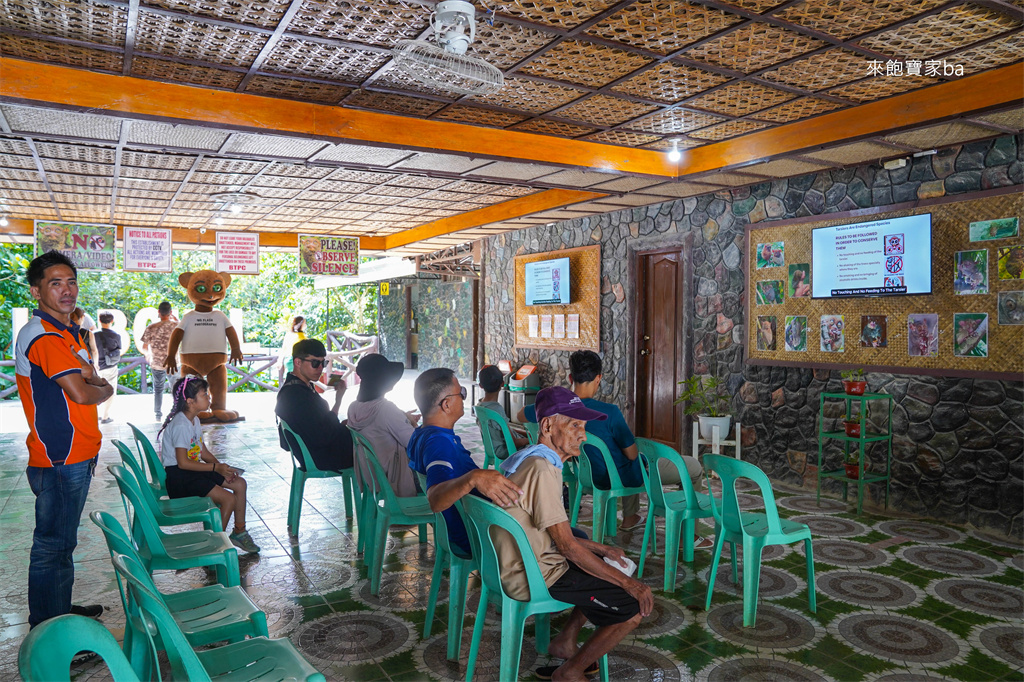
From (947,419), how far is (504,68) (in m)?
3.93

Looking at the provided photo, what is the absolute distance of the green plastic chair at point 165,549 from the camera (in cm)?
261

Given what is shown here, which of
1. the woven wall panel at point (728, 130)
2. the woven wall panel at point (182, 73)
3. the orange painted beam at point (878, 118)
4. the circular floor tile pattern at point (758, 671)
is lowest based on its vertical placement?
the circular floor tile pattern at point (758, 671)

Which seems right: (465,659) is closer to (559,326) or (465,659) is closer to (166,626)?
(166,626)

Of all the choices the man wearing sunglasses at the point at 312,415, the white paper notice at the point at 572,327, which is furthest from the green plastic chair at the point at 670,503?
the white paper notice at the point at 572,327

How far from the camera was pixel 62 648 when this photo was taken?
1.27m

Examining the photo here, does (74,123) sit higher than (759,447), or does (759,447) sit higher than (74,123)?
(74,123)

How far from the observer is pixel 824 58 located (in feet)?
12.7

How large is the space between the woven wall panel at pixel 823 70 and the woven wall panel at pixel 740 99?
155 millimetres

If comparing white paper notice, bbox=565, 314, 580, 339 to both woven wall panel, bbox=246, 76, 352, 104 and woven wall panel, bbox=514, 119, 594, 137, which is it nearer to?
woven wall panel, bbox=514, 119, 594, 137

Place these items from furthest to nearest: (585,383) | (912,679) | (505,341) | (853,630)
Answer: (505,341) < (585,383) < (853,630) < (912,679)

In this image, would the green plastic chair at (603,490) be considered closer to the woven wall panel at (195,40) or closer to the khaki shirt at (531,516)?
the khaki shirt at (531,516)

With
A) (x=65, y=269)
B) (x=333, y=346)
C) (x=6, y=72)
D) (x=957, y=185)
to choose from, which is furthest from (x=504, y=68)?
(x=333, y=346)

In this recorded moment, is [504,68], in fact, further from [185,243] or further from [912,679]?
[185,243]

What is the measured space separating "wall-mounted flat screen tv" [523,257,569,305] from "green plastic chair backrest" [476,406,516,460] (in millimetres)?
4024
